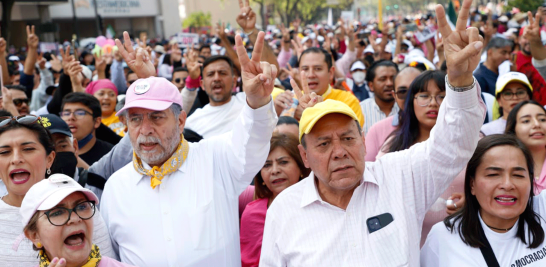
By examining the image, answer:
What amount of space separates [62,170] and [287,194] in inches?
65.0

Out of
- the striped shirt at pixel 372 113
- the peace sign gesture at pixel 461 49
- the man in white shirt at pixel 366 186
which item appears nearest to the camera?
the peace sign gesture at pixel 461 49

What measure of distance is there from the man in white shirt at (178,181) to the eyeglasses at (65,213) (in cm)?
34

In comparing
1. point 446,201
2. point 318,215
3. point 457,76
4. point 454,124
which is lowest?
point 446,201

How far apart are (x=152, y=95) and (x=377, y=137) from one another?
6.41 ft

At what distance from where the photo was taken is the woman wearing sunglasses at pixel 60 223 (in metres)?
2.44

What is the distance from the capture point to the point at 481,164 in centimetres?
279

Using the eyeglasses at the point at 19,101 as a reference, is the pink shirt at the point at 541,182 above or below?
below

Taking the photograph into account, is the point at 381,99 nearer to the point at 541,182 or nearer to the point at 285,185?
the point at 541,182

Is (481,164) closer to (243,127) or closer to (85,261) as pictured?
(243,127)

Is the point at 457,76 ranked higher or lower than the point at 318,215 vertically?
higher

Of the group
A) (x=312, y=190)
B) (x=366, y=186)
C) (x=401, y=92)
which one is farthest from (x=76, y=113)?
(x=366, y=186)

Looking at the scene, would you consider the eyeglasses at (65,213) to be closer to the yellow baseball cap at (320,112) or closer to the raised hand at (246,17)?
the yellow baseball cap at (320,112)

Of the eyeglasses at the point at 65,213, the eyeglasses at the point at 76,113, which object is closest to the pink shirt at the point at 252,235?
the eyeglasses at the point at 65,213

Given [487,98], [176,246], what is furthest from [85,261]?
[487,98]
